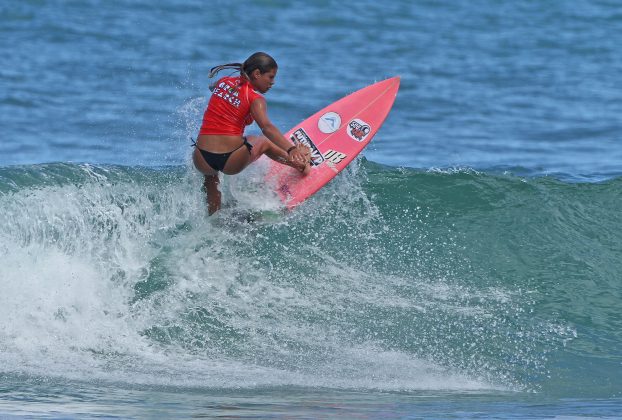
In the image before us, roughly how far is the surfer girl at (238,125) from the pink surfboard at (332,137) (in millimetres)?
432

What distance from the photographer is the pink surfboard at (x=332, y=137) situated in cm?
859

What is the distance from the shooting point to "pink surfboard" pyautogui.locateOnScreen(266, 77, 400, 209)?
8.59 metres

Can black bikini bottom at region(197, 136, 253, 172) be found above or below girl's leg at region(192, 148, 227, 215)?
above

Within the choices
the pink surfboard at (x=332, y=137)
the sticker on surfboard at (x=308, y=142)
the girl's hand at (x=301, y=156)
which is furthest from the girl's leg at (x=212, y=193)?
the sticker on surfboard at (x=308, y=142)

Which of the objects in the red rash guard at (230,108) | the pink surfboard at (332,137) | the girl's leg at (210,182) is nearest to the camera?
the red rash guard at (230,108)

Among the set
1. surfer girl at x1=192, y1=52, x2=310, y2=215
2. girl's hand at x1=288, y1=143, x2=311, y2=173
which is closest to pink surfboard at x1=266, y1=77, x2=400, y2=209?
girl's hand at x1=288, y1=143, x2=311, y2=173

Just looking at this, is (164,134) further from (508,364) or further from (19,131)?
(508,364)

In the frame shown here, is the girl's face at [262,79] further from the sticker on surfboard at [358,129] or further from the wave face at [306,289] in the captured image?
the sticker on surfboard at [358,129]

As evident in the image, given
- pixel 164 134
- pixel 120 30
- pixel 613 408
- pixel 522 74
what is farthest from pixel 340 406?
pixel 120 30

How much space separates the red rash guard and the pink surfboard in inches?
36.0

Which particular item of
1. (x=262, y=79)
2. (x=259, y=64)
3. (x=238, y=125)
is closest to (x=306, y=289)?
(x=238, y=125)

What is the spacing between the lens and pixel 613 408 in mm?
6434

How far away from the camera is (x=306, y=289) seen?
8336 mm

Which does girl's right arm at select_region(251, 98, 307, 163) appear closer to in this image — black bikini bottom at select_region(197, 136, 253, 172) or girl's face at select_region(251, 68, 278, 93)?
girl's face at select_region(251, 68, 278, 93)
